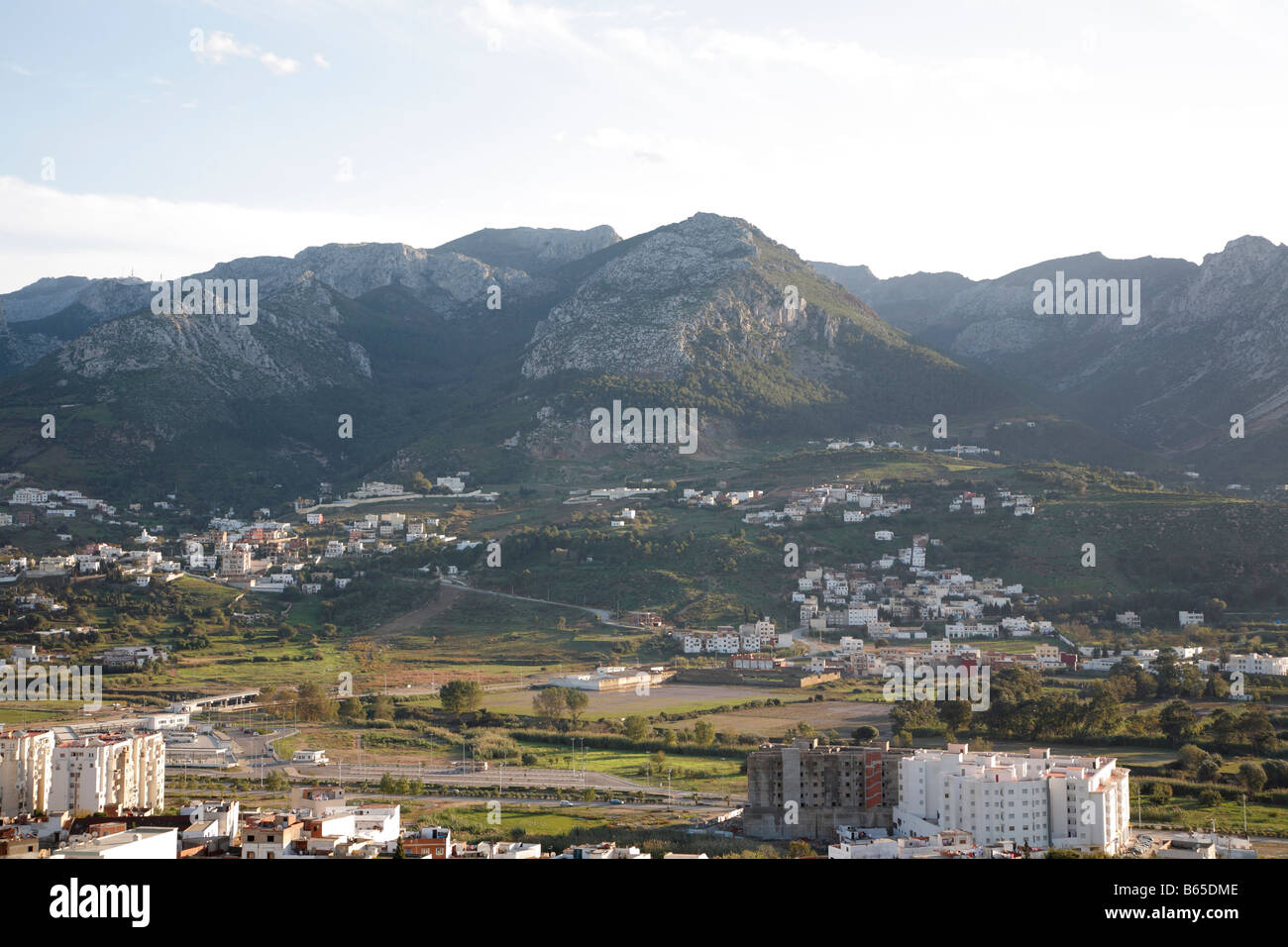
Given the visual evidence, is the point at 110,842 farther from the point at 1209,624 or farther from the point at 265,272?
the point at 265,272

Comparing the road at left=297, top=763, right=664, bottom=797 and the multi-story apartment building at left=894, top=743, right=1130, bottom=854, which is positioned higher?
the multi-story apartment building at left=894, top=743, right=1130, bottom=854

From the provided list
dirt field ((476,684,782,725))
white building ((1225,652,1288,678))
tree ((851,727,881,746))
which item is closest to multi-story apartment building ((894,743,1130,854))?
tree ((851,727,881,746))

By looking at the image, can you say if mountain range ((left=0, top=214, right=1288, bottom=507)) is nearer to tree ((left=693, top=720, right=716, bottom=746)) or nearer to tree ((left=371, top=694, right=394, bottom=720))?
tree ((left=371, top=694, right=394, bottom=720))

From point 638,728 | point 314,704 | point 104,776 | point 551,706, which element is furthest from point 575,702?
point 104,776

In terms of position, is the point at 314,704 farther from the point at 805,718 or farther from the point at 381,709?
the point at 805,718

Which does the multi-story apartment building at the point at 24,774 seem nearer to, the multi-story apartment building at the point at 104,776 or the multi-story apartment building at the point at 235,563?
the multi-story apartment building at the point at 104,776

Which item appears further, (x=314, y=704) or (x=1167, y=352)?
(x=1167, y=352)

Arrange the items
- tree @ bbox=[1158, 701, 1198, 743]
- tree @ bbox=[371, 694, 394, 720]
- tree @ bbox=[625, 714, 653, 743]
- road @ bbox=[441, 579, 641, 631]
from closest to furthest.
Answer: tree @ bbox=[1158, 701, 1198, 743], tree @ bbox=[625, 714, 653, 743], tree @ bbox=[371, 694, 394, 720], road @ bbox=[441, 579, 641, 631]
